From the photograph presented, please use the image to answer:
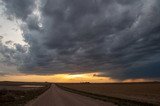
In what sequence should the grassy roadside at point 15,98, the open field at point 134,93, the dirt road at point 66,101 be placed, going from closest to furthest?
the dirt road at point 66,101 < the grassy roadside at point 15,98 < the open field at point 134,93

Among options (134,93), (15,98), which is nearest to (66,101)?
(15,98)

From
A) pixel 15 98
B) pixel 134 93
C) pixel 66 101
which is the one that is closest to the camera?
pixel 66 101

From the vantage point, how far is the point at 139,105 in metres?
30.3

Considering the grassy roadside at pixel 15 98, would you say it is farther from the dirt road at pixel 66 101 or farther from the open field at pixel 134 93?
the open field at pixel 134 93

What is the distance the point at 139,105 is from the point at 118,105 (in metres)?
2.40

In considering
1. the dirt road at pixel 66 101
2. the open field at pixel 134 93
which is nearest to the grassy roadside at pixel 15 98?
the dirt road at pixel 66 101

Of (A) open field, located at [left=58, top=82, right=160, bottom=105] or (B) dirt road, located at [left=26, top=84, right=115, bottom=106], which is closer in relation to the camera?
(B) dirt road, located at [left=26, top=84, right=115, bottom=106]

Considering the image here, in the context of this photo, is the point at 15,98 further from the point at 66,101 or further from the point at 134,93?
the point at 134,93

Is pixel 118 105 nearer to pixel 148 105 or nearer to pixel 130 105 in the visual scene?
pixel 130 105

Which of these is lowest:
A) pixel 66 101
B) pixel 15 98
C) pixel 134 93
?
pixel 66 101

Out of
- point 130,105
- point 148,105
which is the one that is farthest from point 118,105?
point 148,105

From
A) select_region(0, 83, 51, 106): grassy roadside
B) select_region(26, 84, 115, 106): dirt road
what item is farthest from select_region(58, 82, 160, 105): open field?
select_region(0, 83, 51, 106): grassy roadside

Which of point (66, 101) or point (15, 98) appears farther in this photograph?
point (15, 98)

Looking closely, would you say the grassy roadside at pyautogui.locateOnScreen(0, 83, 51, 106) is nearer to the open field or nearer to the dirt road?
the dirt road
